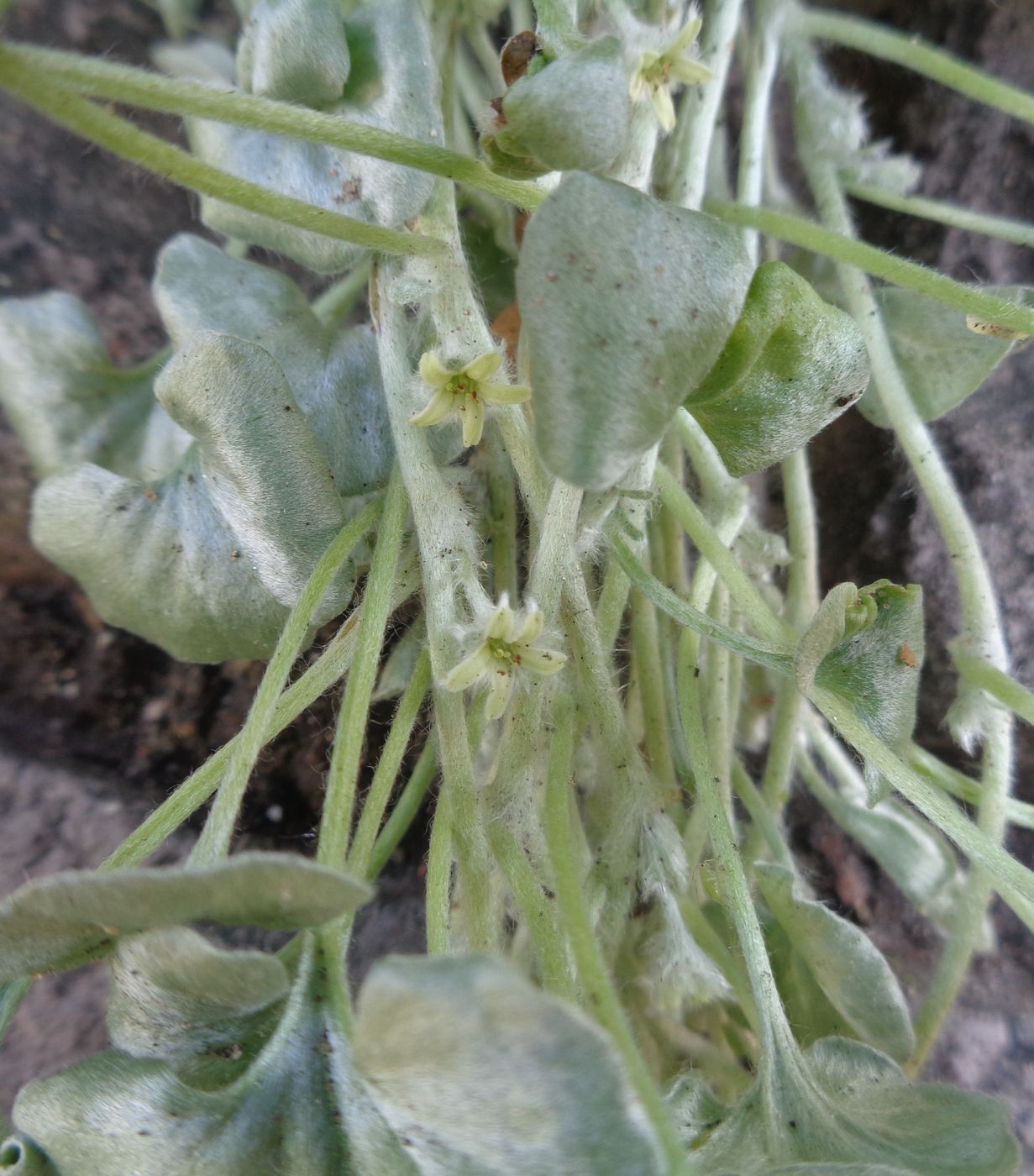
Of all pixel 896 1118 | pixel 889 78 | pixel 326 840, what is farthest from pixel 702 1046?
pixel 889 78

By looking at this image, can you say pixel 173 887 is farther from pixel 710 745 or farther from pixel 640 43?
pixel 640 43

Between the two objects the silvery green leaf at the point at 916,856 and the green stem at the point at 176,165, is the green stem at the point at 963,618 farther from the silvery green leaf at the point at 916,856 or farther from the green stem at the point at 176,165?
the green stem at the point at 176,165

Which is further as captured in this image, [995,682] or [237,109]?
[995,682]

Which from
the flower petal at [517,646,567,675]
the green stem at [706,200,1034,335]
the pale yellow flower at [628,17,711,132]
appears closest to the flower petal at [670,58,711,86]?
the pale yellow flower at [628,17,711,132]

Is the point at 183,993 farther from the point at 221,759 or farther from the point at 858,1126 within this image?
the point at 858,1126

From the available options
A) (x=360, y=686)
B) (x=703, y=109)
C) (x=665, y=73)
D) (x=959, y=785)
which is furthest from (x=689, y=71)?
(x=959, y=785)

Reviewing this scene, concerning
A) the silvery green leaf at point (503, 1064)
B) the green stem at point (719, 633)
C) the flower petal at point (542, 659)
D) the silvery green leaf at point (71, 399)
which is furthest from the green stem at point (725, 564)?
the silvery green leaf at point (71, 399)
